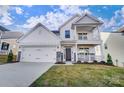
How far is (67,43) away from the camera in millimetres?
9477

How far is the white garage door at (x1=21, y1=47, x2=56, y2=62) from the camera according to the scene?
8.41m

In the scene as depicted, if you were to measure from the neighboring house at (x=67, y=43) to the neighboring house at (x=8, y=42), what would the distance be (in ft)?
1.06

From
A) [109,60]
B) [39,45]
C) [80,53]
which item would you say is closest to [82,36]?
[80,53]

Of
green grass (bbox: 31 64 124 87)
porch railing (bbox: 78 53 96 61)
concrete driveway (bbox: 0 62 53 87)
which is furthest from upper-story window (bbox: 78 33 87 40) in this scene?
concrete driveway (bbox: 0 62 53 87)

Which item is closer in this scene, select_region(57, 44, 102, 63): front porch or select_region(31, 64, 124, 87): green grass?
select_region(31, 64, 124, 87): green grass

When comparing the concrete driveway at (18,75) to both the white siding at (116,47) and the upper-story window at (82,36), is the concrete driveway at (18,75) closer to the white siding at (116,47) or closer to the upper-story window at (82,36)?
the white siding at (116,47)

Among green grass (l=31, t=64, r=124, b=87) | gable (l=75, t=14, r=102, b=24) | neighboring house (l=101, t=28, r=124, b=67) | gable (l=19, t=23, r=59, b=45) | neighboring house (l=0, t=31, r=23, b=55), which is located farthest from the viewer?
gable (l=75, t=14, r=102, b=24)

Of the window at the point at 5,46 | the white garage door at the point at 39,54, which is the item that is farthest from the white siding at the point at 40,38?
the window at the point at 5,46

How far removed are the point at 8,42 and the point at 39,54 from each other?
1.74 meters

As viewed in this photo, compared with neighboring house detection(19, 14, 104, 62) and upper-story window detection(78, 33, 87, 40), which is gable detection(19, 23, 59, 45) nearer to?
neighboring house detection(19, 14, 104, 62)

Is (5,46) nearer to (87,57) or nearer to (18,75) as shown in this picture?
(18,75)

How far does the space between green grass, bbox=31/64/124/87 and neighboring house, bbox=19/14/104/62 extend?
6.21ft
